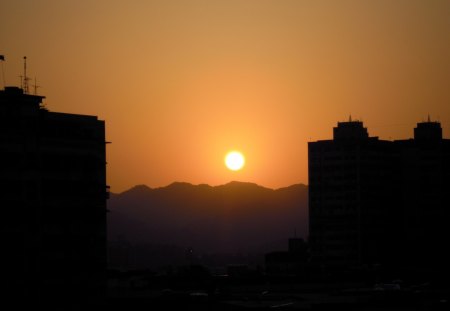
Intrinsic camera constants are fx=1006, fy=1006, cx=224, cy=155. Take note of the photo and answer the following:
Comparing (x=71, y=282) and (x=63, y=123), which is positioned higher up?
(x=63, y=123)

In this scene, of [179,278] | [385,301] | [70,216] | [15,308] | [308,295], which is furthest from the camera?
[179,278]

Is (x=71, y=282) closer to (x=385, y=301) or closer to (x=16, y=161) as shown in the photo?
(x=16, y=161)

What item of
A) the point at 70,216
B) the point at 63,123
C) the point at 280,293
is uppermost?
the point at 63,123

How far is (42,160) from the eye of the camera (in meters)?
120

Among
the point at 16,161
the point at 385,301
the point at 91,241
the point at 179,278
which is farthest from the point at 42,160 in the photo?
the point at 179,278

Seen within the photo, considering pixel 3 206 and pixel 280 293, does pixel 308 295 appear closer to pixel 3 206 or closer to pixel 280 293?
pixel 280 293

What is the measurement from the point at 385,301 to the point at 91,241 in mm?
47569

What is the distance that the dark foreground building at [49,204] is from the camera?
11606 cm

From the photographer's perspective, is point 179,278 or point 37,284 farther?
point 179,278

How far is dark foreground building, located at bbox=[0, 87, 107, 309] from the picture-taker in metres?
116

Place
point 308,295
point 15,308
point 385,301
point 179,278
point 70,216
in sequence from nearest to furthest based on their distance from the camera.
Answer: point 15,308
point 70,216
point 385,301
point 308,295
point 179,278

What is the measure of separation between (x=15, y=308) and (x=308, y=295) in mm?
65498

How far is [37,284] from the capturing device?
4574 inches

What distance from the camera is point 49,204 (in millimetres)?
119625
